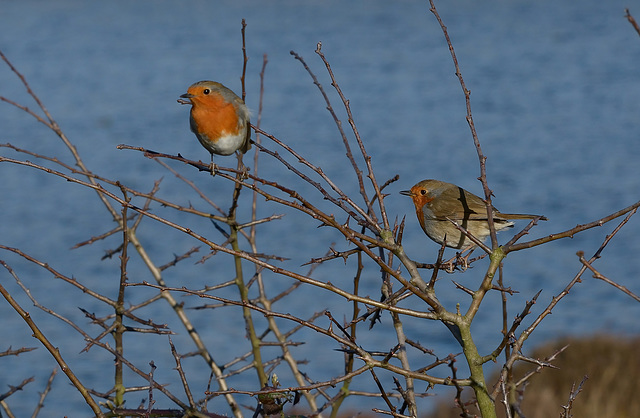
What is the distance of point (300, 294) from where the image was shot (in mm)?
13219

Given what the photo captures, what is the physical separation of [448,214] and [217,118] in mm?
1215

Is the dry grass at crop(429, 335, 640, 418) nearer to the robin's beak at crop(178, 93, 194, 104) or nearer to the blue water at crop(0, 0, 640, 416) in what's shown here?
the blue water at crop(0, 0, 640, 416)

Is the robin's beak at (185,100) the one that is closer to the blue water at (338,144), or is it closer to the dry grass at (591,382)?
the blue water at (338,144)

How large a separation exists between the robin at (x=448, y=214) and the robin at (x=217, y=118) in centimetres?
87

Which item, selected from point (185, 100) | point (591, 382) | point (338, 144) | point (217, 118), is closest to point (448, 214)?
point (217, 118)

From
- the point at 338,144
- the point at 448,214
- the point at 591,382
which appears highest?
the point at 338,144

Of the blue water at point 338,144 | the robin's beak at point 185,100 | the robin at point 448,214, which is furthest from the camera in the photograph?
the blue water at point 338,144

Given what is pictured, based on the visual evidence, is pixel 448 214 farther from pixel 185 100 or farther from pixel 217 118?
pixel 185 100

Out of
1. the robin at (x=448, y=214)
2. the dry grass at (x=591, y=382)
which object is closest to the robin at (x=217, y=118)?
the robin at (x=448, y=214)

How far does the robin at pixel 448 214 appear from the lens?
13.0 ft

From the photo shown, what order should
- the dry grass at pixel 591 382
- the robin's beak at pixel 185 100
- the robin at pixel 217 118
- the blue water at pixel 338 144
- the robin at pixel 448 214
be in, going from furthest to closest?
the blue water at pixel 338 144
the dry grass at pixel 591 382
the robin at pixel 217 118
the robin at pixel 448 214
the robin's beak at pixel 185 100

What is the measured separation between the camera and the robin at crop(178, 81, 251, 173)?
415 centimetres

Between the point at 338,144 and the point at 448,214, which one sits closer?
the point at 448,214

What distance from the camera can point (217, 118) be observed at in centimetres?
416
